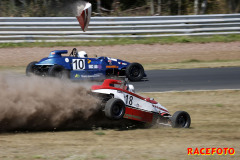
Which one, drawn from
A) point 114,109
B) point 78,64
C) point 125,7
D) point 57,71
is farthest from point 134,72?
point 125,7

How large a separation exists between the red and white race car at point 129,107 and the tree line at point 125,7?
14945 mm

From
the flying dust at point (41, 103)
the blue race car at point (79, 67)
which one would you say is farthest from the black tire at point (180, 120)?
the blue race car at point (79, 67)

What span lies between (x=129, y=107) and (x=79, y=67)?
5884 mm

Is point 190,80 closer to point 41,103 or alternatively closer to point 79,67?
point 79,67

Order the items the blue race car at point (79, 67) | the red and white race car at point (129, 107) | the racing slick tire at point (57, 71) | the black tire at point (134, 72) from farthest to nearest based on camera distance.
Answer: the black tire at point (134, 72)
the blue race car at point (79, 67)
the racing slick tire at point (57, 71)
the red and white race car at point (129, 107)

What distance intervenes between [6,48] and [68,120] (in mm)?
12694

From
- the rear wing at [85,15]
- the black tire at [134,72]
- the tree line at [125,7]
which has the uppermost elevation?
the tree line at [125,7]

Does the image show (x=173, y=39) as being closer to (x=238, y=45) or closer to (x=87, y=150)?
(x=238, y=45)

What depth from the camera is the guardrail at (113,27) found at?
1972cm

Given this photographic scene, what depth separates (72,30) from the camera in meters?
20.0

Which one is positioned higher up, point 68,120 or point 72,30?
point 72,30

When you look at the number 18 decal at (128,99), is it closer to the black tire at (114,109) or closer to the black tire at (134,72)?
the black tire at (114,109)

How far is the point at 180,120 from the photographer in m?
8.77

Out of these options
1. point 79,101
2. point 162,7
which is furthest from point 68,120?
Result: point 162,7
